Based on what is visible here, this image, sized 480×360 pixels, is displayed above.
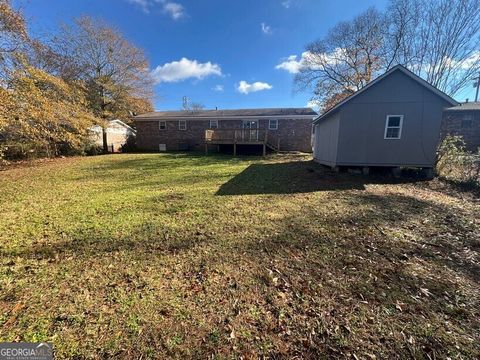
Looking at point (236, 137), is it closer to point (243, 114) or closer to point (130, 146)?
point (243, 114)

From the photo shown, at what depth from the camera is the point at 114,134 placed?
79.5 feet

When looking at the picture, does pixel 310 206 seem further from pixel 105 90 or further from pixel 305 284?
pixel 105 90

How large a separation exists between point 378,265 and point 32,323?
4495mm

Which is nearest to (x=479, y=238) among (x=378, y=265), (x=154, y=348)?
(x=378, y=265)

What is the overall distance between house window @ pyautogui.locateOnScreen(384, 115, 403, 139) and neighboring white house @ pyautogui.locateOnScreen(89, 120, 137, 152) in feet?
70.9

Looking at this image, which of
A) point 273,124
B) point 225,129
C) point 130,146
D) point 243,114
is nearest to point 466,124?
point 273,124

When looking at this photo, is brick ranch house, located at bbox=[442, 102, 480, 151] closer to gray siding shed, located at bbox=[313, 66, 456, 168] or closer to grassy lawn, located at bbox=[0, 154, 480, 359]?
gray siding shed, located at bbox=[313, 66, 456, 168]

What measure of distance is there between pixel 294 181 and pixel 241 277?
257 inches

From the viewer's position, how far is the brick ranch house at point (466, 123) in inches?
770

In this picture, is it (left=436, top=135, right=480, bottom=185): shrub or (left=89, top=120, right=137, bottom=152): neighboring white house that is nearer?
(left=436, top=135, right=480, bottom=185): shrub

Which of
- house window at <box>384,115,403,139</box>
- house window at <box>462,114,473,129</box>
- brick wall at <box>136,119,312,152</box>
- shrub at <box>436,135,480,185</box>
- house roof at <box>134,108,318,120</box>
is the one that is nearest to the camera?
shrub at <box>436,135,480,185</box>

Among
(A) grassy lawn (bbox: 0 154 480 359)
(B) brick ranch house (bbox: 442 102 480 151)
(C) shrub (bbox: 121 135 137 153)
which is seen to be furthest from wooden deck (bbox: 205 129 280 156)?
(B) brick ranch house (bbox: 442 102 480 151)

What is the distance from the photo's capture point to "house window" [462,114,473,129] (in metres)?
19.7

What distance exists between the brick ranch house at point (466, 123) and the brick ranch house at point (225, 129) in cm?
A: 1189
